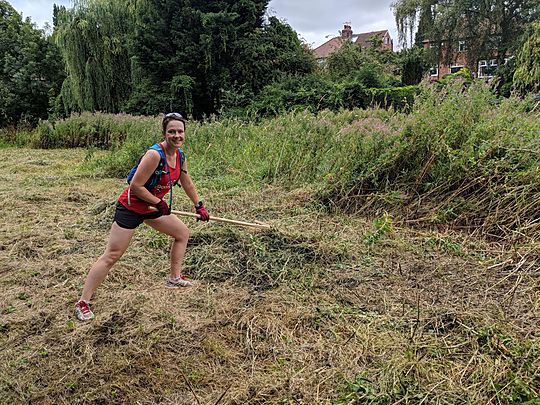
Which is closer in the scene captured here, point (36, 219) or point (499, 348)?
point (499, 348)

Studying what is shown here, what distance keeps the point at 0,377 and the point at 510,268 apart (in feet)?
11.0

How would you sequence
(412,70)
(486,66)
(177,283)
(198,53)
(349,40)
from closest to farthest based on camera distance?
(177,283), (198,53), (412,70), (349,40), (486,66)

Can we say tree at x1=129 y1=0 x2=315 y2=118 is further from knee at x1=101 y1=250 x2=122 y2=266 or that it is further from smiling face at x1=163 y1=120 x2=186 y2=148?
knee at x1=101 y1=250 x2=122 y2=266

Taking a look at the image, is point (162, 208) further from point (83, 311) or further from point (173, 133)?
point (83, 311)

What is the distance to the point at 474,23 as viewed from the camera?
22453 mm

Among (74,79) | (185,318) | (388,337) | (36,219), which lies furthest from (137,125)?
(388,337)

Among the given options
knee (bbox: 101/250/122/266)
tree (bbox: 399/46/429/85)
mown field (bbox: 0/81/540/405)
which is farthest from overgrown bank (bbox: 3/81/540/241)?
tree (bbox: 399/46/429/85)

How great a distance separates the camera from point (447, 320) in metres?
2.43

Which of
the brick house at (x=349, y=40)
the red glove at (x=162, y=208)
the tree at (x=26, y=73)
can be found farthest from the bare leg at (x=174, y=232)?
the brick house at (x=349, y=40)

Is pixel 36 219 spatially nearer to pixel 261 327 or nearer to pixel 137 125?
pixel 261 327

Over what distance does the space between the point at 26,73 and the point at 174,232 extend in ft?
55.7

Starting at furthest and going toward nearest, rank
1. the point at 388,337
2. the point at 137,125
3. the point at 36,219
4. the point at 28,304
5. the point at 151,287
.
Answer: the point at 137,125 < the point at 36,219 < the point at 151,287 < the point at 28,304 < the point at 388,337

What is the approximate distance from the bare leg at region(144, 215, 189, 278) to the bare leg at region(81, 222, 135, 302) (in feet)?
0.69

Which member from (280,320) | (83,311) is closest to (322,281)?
(280,320)
